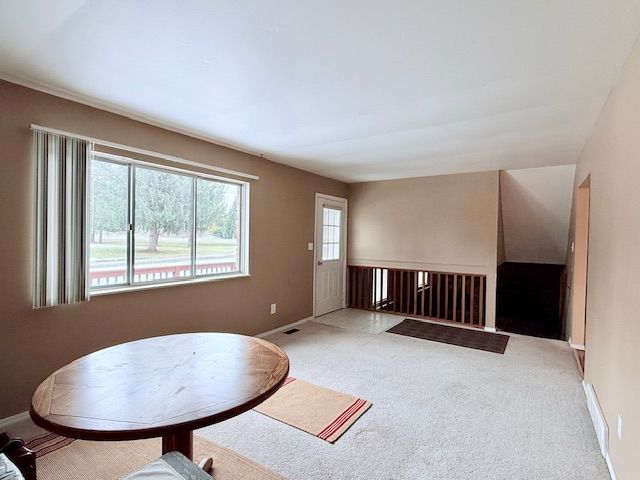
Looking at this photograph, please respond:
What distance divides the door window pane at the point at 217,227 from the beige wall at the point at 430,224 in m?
2.58

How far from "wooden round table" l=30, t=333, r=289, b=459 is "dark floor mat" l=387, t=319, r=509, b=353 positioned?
9.81 feet

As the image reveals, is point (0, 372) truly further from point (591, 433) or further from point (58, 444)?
point (591, 433)

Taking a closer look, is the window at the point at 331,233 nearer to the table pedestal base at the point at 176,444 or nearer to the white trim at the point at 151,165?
the white trim at the point at 151,165

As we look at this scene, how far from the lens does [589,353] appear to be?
2.53 metres

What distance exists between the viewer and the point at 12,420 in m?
2.14

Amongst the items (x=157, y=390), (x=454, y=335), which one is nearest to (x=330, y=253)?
(x=454, y=335)

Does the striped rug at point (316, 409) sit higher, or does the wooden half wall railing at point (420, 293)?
the wooden half wall railing at point (420, 293)

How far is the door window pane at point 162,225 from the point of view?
9.37 ft

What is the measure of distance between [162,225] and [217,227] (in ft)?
2.16

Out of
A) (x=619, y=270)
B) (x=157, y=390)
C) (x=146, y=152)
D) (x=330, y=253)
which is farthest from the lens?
(x=330, y=253)

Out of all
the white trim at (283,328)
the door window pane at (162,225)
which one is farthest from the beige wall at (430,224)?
the door window pane at (162,225)

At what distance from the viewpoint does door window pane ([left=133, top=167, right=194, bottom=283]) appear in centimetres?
286

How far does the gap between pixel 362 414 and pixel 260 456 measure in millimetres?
797

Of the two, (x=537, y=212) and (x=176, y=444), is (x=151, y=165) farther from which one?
(x=537, y=212)
